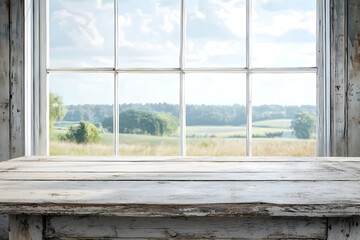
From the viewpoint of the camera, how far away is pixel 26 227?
48.9 inches

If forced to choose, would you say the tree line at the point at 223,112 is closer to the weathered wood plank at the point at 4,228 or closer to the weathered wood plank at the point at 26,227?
the weathered wood plank at the point at 4,228

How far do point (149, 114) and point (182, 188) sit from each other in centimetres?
155

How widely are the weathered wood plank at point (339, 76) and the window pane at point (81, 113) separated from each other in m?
1.30

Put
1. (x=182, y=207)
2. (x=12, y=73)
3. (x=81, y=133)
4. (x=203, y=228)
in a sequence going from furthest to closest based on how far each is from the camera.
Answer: (x=81, y=133), (x=12, y=73), (x=203, y=228), (x=182, y=207)

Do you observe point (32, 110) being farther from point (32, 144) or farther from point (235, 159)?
point (235, 159)

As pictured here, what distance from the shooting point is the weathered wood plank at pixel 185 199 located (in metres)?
1.12

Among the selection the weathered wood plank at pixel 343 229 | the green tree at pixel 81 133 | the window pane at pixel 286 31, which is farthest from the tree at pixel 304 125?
the weathered wood plank at pixel 343 229

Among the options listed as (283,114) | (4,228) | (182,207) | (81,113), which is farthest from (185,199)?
(81,113)

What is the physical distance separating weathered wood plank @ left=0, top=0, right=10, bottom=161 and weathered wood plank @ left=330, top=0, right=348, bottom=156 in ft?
6.08

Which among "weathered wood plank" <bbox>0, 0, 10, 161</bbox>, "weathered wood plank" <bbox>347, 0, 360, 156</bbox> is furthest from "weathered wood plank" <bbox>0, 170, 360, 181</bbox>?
"weathered wood plank" <bbox>0, 0, 10, 161</bbox>

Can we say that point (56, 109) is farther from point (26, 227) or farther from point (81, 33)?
point (26, 227)

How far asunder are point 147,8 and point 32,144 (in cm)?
107

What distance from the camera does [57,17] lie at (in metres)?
2.84

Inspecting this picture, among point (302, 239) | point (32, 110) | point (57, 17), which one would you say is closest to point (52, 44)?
point (57, 17)
